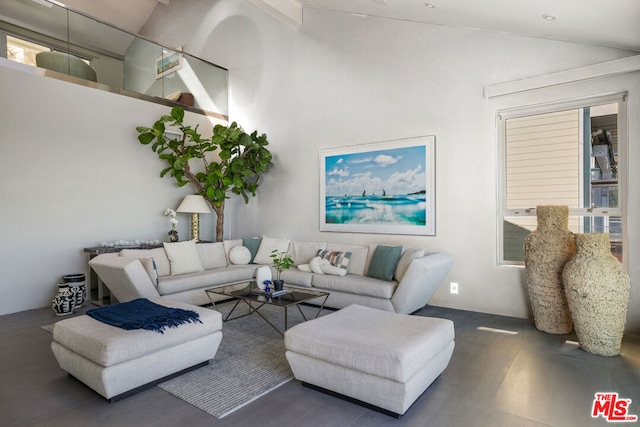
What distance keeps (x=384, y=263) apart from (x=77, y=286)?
145 inches

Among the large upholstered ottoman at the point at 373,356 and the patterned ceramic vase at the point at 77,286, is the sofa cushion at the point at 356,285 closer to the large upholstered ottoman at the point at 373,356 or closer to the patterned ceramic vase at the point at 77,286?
the large upholstered ottoman at the point at 373,356

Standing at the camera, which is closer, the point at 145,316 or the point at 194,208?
the point at 145,316

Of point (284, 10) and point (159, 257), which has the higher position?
point (284, 10)

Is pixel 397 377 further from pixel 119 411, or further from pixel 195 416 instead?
pixel 119 411

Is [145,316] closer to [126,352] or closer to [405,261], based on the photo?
[126,352]

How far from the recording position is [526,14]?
3.29 metres

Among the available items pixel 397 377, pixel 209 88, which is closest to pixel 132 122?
pixel 209 88

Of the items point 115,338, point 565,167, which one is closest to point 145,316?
point 115,338

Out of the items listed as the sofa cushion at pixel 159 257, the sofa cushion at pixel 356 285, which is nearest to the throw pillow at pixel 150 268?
the sofa cushion at pixel 159 257

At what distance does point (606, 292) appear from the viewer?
3.01 metres

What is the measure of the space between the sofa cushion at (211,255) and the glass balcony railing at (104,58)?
8.80 feet

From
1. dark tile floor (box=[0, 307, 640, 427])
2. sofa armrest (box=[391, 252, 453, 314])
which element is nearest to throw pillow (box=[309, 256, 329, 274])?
sofa armrest (box=[391, 252, 453, 314])

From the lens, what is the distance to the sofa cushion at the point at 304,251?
5246mm

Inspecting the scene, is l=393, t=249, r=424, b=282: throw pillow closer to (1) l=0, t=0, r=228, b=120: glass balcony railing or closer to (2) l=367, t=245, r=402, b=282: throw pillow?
(2) l=367, t=245, r=402, b=282: throw pillow
